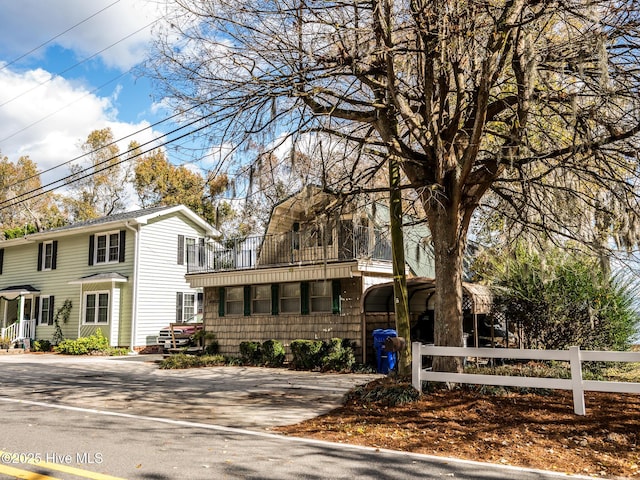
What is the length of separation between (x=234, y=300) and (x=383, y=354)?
23.1ft

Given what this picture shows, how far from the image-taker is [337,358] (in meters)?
15.8

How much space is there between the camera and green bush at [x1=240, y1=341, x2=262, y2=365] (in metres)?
17.9

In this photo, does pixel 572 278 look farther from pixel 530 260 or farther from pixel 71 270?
pixel 71 270

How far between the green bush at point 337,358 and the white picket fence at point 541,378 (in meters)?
6.99

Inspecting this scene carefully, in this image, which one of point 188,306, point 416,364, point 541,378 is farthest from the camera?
point 188,306

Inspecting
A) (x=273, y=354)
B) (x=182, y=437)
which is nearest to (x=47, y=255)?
(x=273, y=354)

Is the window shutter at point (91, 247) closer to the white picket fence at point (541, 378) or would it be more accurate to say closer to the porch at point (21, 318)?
the porch at point (21, 318)

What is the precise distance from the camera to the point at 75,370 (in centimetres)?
1634

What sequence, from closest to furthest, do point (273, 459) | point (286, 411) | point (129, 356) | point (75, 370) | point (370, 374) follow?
point (273, 459) < point (286, 411) < point (370, 374) < point (75, 370) < point (129, 356)

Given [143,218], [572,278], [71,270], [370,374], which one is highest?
[143,218]

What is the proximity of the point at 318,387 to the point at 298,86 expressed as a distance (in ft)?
21.5

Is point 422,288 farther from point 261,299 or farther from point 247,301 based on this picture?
point 247,301

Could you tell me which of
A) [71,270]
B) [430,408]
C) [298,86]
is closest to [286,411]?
[430,408]

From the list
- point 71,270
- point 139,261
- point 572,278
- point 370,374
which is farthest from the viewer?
point 71,270
